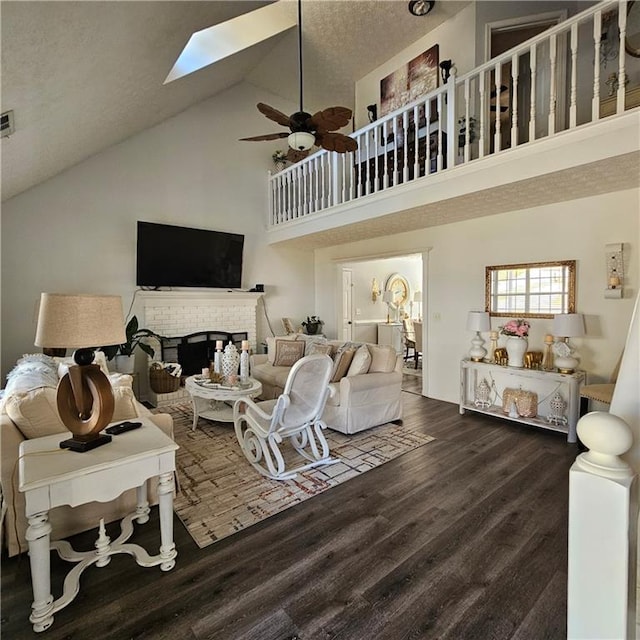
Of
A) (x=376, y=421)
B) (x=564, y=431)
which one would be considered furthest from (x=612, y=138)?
(x=376, y=421)

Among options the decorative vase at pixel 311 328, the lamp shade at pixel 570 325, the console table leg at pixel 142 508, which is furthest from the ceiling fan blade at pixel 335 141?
the decorative vase at pixel 311 328

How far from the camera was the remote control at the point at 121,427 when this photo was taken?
→ 195 cm

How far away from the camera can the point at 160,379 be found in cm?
495

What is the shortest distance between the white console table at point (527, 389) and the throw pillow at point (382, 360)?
1054mm

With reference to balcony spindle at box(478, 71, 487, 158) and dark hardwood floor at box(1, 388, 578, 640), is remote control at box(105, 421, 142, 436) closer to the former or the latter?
dark hardwood floor at box(1, 388, 578, 640)

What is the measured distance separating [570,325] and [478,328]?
929mm

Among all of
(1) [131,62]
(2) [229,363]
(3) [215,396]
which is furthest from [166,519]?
(1) [131,62]

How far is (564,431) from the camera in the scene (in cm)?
367

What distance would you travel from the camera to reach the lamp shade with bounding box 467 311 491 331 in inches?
167

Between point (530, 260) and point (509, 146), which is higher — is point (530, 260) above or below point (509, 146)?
below

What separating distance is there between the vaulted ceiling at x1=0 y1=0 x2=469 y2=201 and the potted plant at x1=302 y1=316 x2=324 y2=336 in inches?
166

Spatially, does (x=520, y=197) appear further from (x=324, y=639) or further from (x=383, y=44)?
(x=324, y=639)

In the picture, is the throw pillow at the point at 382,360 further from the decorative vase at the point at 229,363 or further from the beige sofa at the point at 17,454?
the beige sofa at the point at 17,454

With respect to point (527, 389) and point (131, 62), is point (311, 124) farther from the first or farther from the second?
point (527, 389)
